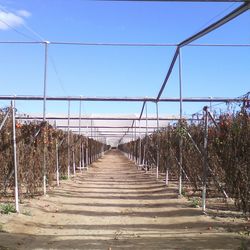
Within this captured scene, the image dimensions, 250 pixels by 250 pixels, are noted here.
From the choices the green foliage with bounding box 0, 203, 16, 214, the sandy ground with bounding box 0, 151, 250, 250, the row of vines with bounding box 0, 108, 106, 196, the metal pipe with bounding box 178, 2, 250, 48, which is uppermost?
the metal pipe with bounding box 178, 2, 250, 48

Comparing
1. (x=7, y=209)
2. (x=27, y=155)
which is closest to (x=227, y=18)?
(x=7, y=209)

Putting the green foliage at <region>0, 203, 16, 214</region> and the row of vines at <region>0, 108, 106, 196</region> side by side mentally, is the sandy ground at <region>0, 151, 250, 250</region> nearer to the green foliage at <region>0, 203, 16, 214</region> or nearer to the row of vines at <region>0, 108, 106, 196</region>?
the green foliage at <region>0, 203, 16, 214</region>

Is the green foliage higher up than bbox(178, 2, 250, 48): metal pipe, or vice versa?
bbox(178, 2, 250, 48): metal pipe

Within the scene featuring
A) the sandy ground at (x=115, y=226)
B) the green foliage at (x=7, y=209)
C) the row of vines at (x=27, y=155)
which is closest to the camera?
the sandy ground at (x=115, y=226)

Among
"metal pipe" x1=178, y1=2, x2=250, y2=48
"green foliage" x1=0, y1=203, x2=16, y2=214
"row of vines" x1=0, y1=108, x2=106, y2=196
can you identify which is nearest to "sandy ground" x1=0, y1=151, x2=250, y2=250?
"green foliage" x1=0, y1=203, x2=16, y2=214

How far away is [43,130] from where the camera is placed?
568 inches

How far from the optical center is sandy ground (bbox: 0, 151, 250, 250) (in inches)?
322

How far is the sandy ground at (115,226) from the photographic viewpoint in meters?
8.19

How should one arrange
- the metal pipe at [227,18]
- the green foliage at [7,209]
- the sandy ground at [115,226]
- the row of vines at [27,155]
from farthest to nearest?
the row of vines at [27,155] < the green foliage at [7,209] < the sandy ground at [115,226] < the metal pipe at [227,18]

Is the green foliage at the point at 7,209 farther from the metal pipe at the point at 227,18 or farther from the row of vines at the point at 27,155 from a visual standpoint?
the metal pipe at the point at 227,18

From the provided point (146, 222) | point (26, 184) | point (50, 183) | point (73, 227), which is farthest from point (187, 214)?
point (50, 183)

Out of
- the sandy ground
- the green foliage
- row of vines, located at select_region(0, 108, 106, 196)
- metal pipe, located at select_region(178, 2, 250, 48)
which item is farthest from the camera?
row of vines, located at select_region(0, 108, 106, 196)

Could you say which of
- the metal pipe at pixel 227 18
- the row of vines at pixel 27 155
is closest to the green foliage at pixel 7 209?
the row of vines at pixel 27 155

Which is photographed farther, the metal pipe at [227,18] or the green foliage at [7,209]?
the green foliage at [7,209]
